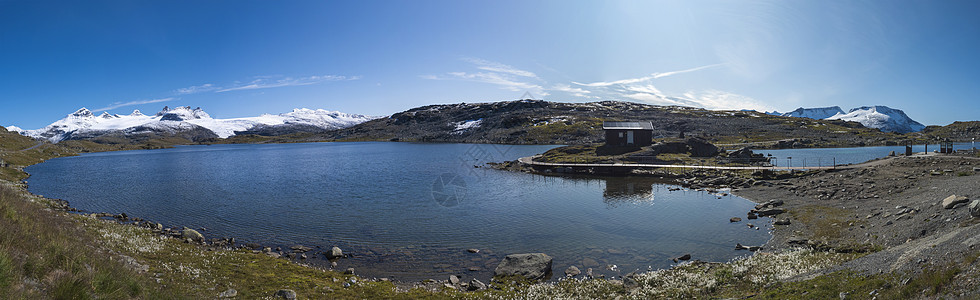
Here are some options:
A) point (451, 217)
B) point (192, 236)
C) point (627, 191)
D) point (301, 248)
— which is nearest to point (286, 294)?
point (301, 248)

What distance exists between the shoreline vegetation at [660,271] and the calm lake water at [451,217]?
→ 9.64 ft

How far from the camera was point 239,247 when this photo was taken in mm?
28047

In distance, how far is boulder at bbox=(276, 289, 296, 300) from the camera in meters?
16.3

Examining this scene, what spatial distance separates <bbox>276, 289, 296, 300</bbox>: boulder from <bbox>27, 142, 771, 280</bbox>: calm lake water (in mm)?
6769

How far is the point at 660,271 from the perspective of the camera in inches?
831

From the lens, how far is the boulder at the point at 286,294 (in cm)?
1634

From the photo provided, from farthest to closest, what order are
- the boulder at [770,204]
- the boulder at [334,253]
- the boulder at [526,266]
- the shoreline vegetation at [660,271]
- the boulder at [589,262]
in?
1. the boulder at [770,204]
2. the boulder at [334,253]
3. the boulder at [589,262]
4. the boulder at [526,266]
5. the shoreline vegetation at [660,271]

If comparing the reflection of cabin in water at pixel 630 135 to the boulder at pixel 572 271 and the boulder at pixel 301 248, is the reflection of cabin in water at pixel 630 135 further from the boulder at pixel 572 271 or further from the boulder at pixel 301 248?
the boulder at pixel 301 248

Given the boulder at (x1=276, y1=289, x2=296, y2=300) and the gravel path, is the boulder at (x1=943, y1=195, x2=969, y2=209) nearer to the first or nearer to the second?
the gravel path

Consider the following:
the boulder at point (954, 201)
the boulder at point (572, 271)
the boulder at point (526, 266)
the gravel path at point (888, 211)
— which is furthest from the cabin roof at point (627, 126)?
the boulder at point (526, 266)

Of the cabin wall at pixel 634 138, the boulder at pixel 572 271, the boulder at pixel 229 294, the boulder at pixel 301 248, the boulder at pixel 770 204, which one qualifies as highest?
the cabin wall at pixel 634 138

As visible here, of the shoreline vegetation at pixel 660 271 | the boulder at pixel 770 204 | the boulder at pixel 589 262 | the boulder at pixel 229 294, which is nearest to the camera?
the shoreline vegetation at pixel 660 271

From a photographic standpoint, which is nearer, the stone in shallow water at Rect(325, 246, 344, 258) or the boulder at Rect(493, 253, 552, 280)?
the boulder at Rect(493, 253, 552, 280)

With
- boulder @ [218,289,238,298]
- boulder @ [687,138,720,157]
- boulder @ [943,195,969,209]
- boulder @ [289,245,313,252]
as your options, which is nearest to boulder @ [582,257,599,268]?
boulder @ [218,289,238,298]
